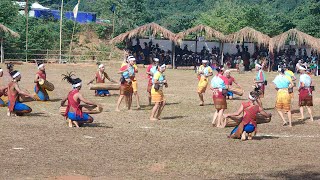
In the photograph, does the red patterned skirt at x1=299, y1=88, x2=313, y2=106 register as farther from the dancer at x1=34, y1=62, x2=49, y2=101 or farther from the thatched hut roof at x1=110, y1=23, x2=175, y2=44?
the thatched hut roof at x1=110, y1=23, x2=175, y2=44

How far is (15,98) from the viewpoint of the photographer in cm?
1842

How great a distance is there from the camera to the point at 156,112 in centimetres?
1911

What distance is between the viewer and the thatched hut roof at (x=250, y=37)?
1654 inches

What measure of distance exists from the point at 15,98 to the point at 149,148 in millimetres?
5497

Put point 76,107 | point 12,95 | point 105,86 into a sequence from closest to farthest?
point 76,107 → point 12,95 → point 105,86

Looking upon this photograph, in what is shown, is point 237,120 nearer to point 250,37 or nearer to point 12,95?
point 12,95

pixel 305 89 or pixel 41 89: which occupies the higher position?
pixel 305 89

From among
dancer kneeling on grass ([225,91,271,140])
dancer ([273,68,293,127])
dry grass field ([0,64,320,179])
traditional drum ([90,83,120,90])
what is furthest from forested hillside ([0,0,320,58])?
dancer kneeling on grass ([225,91,271,140])

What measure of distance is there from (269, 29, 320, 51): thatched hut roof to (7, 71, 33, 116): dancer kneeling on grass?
2500 cm

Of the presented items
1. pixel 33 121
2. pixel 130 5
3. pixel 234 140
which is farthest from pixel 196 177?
pixel 130 5

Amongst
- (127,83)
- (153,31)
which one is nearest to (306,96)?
(127,83)

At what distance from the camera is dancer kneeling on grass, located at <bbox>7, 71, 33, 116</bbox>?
18.2 m

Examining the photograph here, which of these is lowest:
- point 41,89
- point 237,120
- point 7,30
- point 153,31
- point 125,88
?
point 237,120

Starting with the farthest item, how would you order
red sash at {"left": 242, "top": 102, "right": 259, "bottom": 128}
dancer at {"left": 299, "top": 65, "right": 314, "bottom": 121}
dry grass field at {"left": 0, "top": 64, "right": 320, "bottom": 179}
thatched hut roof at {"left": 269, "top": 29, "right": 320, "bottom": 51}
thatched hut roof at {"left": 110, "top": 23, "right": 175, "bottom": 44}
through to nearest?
1. thatched hut roof at {"left": 110, "top": 23, "right": 175, "bottom": 44}
2. thatched hut roof at {"left": 269, "top": 29, "right": 320, "bottom": 51}
3. dancer at {"left": 299, "top": 65, "right": 314, "bottom": 121}
4. red sash at {"left": 242, "top": 102, "right": 259, "bottom": 128}
5. dry grass field at {"left": 0, "top": 64, "right": 320, "bottom": 179}
